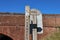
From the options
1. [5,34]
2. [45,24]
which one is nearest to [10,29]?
[5,34]

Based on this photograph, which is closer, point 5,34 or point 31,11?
point 31,11

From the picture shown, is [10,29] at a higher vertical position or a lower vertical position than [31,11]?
lower

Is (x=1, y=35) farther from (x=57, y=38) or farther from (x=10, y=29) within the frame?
(x=57, y=38)

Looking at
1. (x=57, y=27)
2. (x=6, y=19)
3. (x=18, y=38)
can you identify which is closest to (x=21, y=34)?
(x=18, y=38)

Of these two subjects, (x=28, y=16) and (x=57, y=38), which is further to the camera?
(x=57, y=38)

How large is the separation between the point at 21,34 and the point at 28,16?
3.96m

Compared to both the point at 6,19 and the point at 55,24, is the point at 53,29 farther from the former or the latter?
the point at 6,19

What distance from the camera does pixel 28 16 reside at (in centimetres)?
1780

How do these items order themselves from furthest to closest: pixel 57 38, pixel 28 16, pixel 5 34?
pixel 5 34, pixel 57 38, pixel 28 16

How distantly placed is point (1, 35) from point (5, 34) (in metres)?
0.76

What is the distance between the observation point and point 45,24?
21672 millimetres

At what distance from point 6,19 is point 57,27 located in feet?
14.1

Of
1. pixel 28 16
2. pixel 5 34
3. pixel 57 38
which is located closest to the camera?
pixel 28 16

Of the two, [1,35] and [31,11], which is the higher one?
[31,11]
